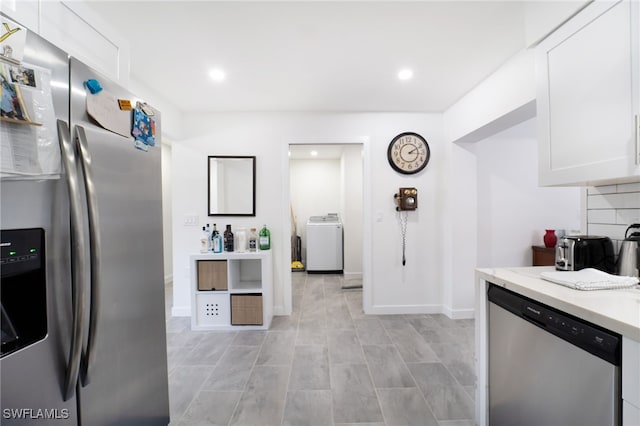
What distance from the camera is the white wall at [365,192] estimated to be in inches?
116

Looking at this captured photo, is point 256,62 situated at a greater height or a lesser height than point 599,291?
greater

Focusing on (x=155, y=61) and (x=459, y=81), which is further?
(x=459, y=81)

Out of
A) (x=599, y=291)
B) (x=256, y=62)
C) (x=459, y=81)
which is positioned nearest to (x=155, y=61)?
(x=256, y=62)

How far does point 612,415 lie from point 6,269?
1757mm

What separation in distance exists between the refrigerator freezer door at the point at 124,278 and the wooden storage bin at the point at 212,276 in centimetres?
140

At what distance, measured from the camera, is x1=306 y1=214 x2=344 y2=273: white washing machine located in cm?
488

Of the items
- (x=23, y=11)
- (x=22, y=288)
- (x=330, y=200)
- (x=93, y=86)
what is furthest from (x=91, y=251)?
(x=330, y=200)

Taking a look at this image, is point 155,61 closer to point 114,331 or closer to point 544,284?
point 114,331

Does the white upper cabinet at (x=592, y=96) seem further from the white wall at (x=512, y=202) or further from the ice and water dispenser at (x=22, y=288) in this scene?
the ice and water dispenser at (x=22, y=288)

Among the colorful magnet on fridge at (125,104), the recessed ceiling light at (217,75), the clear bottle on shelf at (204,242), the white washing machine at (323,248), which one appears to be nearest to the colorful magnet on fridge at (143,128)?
the colorful magnet on fridge at (125,104)

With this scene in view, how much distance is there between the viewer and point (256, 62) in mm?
1962

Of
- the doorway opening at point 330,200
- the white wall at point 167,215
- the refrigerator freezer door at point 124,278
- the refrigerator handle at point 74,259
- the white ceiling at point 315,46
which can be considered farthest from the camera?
the doorway opening at point 330,200

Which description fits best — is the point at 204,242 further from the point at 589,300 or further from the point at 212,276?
the point at 589,300

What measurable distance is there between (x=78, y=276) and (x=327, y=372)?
1747 millimetres
